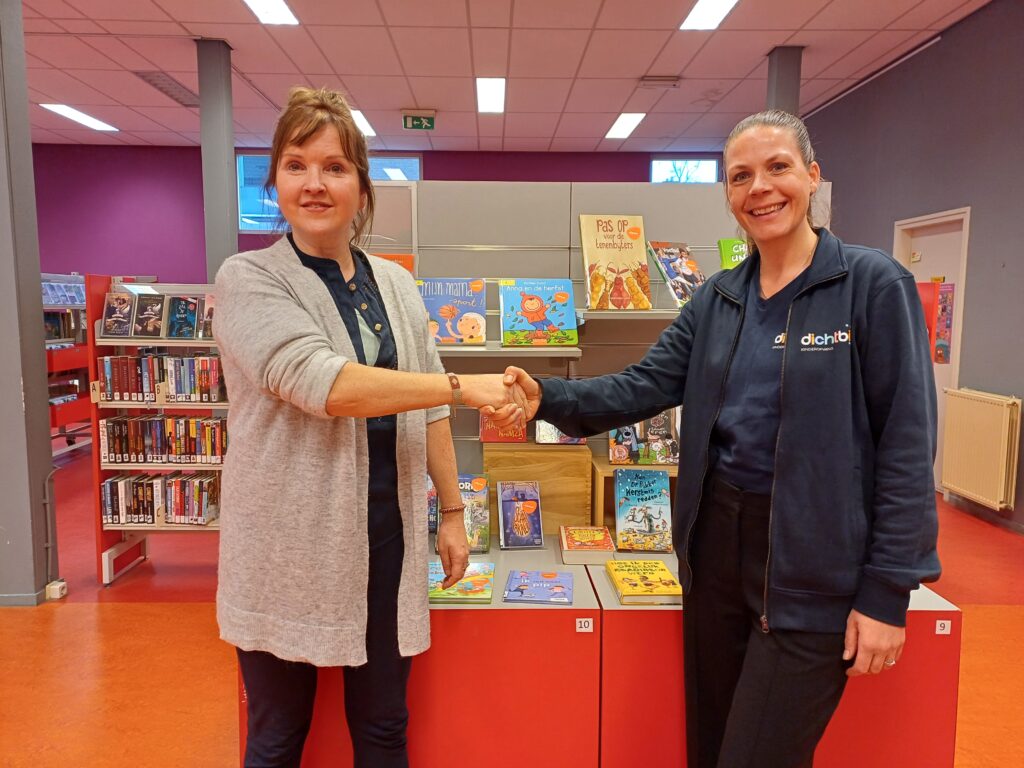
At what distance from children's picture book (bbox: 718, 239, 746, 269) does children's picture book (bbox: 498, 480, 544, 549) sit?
1182 mm

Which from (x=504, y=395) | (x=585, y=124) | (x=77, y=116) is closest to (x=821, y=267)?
(x=504, y=395)

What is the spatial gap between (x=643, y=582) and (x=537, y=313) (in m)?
1.00

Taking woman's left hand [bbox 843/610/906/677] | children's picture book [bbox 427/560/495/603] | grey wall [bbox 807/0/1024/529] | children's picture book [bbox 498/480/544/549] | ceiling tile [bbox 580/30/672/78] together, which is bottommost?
children's picture book [bbox 427/560/495/603]

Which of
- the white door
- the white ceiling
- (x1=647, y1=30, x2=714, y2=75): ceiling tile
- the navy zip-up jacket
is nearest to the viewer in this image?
the navy zip-up jacket

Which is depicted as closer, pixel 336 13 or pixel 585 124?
pixel 336 13

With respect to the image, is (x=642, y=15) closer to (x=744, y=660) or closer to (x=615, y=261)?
(x=615, y=261)

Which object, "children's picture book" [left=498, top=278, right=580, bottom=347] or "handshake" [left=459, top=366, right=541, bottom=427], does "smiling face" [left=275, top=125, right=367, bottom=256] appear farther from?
"children's picture book" [left=498, top=278, right=580, bottom=347]

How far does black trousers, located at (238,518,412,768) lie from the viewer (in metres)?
1.40

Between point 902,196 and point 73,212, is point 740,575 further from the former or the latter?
point 73,212

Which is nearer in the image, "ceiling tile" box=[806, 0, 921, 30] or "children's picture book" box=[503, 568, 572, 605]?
"children's picture book" box=[503, 568, 572, 605]

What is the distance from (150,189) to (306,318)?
34.0ft

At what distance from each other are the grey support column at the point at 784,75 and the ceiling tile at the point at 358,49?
11.7ft

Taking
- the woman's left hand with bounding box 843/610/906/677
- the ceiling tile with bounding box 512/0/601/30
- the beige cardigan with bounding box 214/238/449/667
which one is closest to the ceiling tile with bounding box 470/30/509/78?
the ceiling tile with bounding box 512/0/601/30

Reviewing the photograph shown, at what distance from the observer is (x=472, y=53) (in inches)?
238
